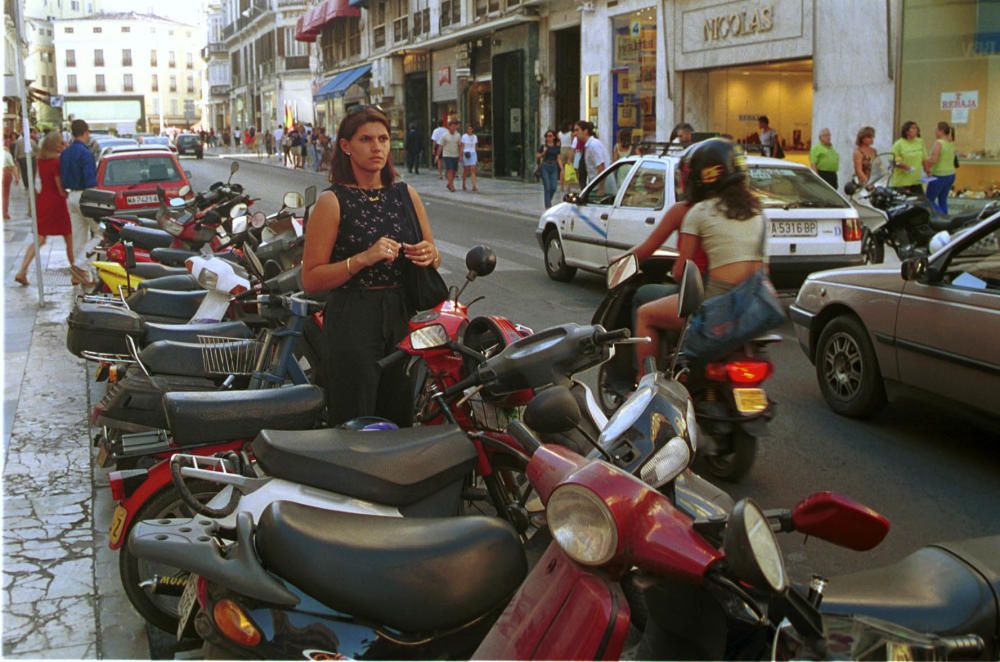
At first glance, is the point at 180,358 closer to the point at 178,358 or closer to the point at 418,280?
the point at 178,358

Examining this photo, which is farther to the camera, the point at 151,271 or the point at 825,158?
the point at 825,158

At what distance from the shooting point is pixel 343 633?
2.51m

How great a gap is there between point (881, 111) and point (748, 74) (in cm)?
507

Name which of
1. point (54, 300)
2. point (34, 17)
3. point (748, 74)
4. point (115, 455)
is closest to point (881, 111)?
point (748, 74)

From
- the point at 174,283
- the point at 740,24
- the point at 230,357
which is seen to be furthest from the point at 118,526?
the point at 740,24

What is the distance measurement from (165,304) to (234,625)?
4.94 metres

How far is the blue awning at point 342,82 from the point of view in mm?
46344

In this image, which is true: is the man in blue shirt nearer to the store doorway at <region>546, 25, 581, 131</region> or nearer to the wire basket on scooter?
the wire basket on scooter

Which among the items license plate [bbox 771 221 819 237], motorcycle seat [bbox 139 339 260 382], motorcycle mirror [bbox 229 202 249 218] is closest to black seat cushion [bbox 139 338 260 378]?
motorcycle seat [bbox 139 339 260 382]

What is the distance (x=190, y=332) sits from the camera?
577cm

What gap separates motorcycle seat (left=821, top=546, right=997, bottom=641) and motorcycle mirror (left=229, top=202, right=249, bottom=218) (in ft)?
27.2

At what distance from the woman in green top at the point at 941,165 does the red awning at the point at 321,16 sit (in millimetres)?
35794

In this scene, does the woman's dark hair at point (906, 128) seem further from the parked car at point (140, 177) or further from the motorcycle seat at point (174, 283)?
the motorcycle seat at point (174, 283)

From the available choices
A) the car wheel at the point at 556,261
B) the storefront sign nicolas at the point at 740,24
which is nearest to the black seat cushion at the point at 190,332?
the car wheel at the point at 556,261
